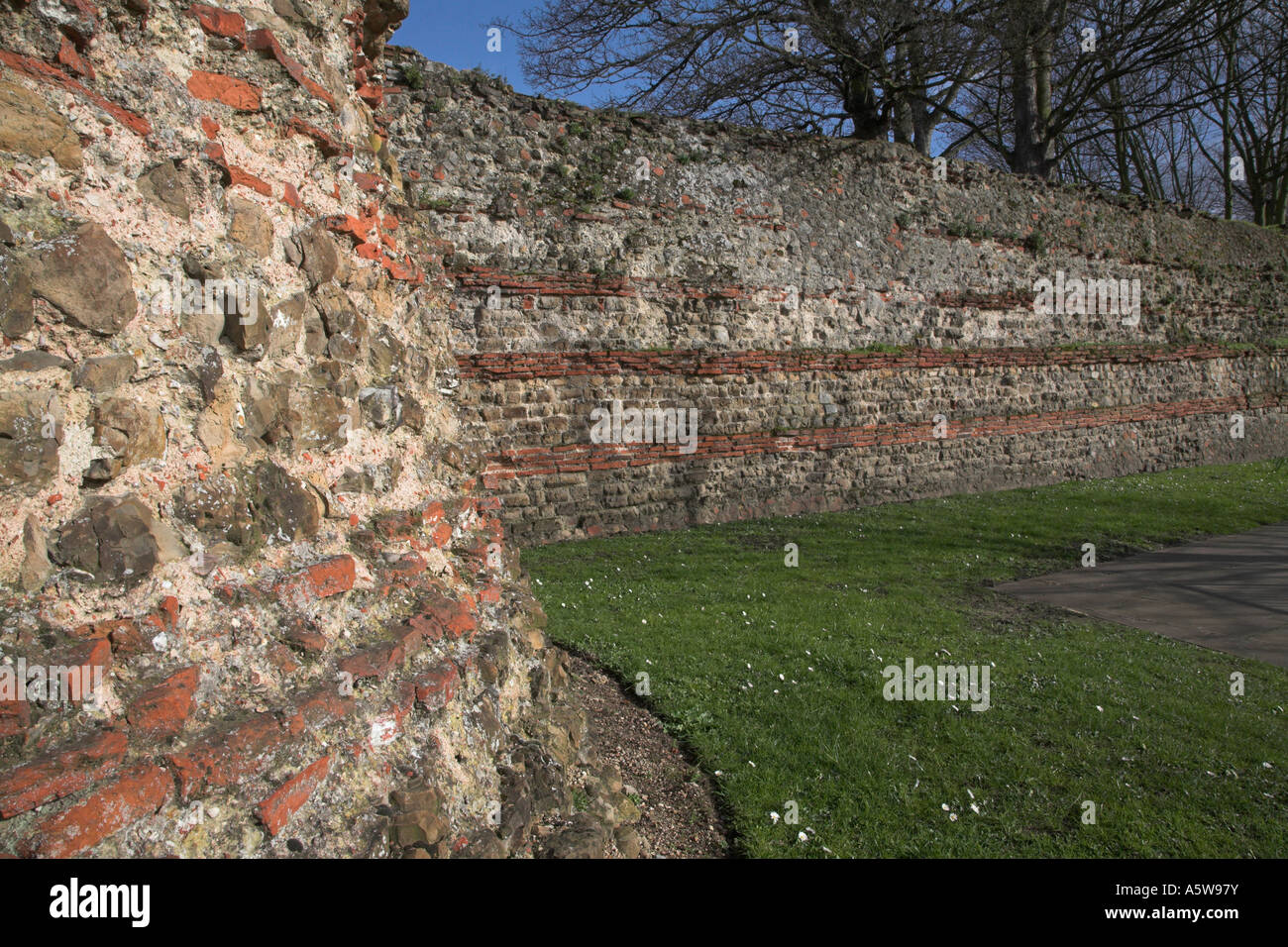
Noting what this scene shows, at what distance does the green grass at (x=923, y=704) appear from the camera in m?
3.13

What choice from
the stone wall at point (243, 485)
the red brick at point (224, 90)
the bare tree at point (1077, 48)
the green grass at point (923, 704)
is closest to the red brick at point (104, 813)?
the stone wall at point (243, 485)

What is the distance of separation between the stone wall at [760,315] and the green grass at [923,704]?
1.68 meters

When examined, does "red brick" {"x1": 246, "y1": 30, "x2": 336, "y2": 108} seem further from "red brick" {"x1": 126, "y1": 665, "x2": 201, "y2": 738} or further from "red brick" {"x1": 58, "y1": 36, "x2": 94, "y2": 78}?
"red brick" {"x1": 126, "y1": 665, "x2": 201, "y2": 738}

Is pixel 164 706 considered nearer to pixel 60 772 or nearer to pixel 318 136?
pixel 60 772

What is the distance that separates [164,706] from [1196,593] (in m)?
7.31

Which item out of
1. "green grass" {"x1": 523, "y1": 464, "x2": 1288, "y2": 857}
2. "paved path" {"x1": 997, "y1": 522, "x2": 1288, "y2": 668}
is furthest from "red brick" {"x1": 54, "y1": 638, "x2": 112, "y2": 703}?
"paved path" {"x1": 997, "y1": 522, "x2": 1288, "y2": 668}

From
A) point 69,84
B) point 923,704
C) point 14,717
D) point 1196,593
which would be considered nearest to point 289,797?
point 14,717

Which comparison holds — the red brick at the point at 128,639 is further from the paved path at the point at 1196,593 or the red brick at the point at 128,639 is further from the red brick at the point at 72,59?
the paved path at the point at 1196,593

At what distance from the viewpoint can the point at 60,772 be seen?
1.46m

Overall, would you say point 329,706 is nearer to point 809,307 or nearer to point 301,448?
point 301,448

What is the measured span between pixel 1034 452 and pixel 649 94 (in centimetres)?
Result: 897

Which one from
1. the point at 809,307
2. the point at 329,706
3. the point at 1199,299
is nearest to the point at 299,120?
the point at 329,706

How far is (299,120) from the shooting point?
234 cm

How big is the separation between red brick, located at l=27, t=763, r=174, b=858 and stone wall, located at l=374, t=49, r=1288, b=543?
4.43 m
